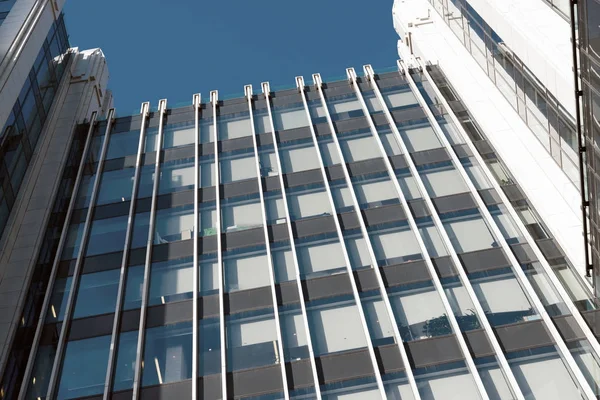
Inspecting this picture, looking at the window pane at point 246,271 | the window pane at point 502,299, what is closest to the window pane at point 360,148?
the window pane at point 246,271

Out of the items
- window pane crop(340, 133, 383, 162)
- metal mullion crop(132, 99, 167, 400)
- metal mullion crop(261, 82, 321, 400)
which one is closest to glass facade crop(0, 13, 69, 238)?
metal mullion crop(132, 99, 167, 400)

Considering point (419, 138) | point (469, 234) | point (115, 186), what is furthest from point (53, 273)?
point (419, 138)

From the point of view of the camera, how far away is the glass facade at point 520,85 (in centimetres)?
2661

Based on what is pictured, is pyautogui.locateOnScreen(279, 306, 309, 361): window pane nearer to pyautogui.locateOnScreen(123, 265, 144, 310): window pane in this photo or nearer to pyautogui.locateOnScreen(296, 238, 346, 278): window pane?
pyautogui.locateOnScreen(296, 238, 346, 278): window pane

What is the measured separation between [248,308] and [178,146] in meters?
13.5

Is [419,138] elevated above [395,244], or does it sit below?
above

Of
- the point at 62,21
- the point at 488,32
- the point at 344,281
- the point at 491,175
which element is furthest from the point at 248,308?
the point at 62,21

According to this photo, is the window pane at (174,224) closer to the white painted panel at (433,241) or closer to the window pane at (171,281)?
the window pane at (171,281)

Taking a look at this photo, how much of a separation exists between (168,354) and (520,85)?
17.7 m

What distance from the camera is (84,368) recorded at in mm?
26516

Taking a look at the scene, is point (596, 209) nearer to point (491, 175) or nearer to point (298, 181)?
point (491, 175)

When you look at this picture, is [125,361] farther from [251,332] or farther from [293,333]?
[293,333]

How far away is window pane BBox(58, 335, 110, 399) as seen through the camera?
2564 cm

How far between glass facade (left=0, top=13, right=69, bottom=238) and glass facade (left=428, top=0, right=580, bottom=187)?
21.4 meters
